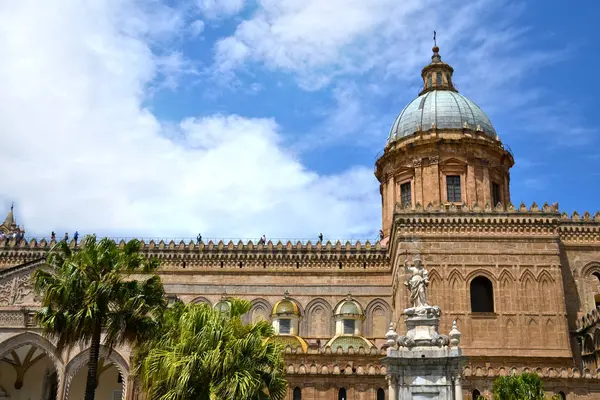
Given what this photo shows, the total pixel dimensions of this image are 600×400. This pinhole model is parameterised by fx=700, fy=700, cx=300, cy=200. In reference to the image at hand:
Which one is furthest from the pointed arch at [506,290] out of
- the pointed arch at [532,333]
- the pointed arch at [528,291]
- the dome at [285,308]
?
the dome at [285,308]

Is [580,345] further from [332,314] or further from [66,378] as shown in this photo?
[66,378]

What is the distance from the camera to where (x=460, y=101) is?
125 ft

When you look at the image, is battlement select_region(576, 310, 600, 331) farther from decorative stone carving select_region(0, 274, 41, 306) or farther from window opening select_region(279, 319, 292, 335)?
decorative stone carving select_region(0, 274, 41, 306)

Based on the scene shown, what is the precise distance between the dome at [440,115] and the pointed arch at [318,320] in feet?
33.4

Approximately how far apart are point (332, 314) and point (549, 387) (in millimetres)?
11283

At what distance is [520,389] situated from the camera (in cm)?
1941

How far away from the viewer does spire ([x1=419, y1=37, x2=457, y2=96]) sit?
3973 cm

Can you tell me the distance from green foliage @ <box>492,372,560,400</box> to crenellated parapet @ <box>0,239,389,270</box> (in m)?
15.0

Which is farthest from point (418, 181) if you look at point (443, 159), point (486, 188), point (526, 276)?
point (526, 276)

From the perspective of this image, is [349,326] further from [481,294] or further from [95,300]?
[95,300]

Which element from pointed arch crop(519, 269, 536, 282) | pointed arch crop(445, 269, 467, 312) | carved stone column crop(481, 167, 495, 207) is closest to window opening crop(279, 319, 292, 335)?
pointed arch crop(445, 269, 467, 312)

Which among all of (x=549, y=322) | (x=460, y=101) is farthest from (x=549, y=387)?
(x=460, y=101)

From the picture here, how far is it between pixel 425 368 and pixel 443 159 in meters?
21.9

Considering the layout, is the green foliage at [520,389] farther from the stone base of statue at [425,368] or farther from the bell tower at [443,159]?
the bell tower at [443,159]
